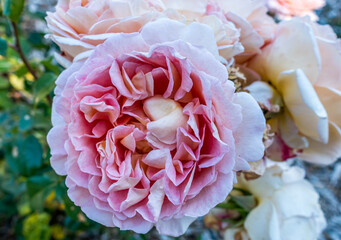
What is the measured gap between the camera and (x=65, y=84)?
1.36 ft

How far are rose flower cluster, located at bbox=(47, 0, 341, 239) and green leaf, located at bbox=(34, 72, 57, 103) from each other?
312 mm

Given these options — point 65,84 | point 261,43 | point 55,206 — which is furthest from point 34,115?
point 55,206

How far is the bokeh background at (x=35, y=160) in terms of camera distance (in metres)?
0.78

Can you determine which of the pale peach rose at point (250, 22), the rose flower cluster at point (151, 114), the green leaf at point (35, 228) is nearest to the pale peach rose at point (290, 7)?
Result: the pale peach rose at point (250, 22)

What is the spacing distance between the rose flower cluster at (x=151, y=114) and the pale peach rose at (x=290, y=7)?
0.28m

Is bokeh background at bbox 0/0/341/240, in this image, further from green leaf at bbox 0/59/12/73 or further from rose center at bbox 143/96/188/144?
rose center at bbox 143/96/188/144

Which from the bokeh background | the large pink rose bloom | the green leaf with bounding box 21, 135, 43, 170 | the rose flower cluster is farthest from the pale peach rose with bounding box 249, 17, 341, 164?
the green leaf with bounding box 21, 135, 43, 170

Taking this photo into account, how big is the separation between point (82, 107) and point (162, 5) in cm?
18

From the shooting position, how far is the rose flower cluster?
38 cm

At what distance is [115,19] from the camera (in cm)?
42

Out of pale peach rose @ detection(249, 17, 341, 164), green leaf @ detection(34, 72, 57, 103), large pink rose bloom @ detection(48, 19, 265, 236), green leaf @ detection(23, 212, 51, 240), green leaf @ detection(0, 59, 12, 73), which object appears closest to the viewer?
large pink rose bloom @ detection(48, 19, 265, 236)

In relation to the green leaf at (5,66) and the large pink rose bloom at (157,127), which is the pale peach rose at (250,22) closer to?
the large pink rose bloom at (157,127)

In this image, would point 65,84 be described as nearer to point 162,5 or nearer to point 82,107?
point 82,107

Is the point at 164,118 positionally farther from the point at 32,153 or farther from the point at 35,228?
the point at 35,228
